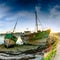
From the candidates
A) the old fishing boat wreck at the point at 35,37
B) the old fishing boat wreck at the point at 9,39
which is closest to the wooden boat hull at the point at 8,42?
the old fishing boat wreck at the point at 9,39

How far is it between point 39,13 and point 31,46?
23.8 inches

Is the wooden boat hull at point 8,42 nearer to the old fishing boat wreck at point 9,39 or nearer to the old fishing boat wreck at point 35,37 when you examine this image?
the old fishing boat wreck at point 9,39

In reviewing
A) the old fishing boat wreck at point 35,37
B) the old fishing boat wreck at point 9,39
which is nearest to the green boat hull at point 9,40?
the old fishing boat wreck at point 9,39

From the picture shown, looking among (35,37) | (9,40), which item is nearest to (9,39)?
(9,40)

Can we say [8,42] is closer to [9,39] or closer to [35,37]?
[9,39]

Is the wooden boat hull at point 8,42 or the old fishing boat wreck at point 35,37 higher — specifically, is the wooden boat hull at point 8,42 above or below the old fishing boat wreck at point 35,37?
below

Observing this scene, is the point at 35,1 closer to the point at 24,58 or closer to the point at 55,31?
the point at 55,31

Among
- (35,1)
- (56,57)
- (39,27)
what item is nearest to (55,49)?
(56,57)

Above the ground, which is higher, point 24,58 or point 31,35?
point 31,35

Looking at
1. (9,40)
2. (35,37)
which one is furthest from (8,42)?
(35,37)

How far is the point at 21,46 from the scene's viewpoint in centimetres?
471

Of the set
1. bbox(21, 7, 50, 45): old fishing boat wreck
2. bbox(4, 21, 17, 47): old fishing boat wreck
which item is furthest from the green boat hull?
bbox(21, 7, 50, 45): old fishing boat wreck

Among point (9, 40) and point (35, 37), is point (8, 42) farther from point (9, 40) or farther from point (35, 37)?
point (35, 37)

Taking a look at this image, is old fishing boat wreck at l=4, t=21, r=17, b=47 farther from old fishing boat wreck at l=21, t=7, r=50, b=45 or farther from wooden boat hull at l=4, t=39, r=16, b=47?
old fishing boat wreck at l=21, t=7, r=50, b=45
